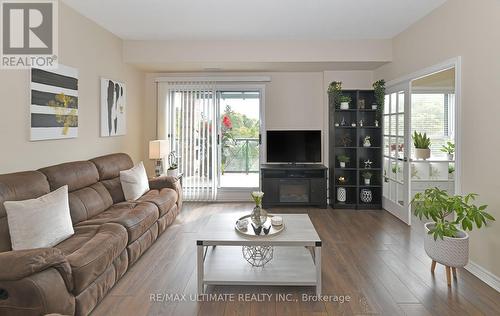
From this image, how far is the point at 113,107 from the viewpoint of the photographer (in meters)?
4.65

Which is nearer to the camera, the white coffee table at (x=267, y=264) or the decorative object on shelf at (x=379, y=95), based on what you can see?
the white coffee table at (x=267, y=264)

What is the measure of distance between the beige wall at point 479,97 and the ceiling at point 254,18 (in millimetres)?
486

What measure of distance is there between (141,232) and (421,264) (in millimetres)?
2915

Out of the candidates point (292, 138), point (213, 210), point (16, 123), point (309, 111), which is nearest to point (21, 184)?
point (16, 123)

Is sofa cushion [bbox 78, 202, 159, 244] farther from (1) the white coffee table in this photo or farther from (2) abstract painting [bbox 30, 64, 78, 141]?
(2) abstract painting [bbox 30, 64, 78, 141]

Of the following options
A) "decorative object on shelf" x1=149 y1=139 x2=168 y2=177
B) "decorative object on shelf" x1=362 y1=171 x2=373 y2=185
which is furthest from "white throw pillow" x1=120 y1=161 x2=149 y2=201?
"decorative object on shelf" x1=362 y1=171 x2=373 y2=185

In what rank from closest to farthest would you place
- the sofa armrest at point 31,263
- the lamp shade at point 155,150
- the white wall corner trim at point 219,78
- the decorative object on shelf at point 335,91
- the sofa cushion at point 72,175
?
the sofa armrest at point 31,263
the sofa cushion at point 72,175
the lamp shade at point 155,150
the decorative object on shelf at point 335,91
the white wall corner trim at point 219,78

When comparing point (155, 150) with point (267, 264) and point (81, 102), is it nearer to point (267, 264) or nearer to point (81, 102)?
point (81, 102)

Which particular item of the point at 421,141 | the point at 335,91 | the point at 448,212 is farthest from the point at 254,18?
the point at 421,141

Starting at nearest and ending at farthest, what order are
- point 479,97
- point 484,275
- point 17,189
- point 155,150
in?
Result: point 17,189, point 484,275, point 479,97, point 155,150

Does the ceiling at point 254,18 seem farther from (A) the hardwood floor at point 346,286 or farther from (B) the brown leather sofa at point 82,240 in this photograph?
(A) the hardwood floor at point 346,286

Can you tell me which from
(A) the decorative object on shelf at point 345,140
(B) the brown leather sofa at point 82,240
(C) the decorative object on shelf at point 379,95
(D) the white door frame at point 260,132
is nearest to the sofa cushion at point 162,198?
(B) the brown leather sofa at point 82,240

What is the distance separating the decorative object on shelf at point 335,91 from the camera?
5.37 meters

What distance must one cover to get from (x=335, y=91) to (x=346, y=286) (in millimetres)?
3572
